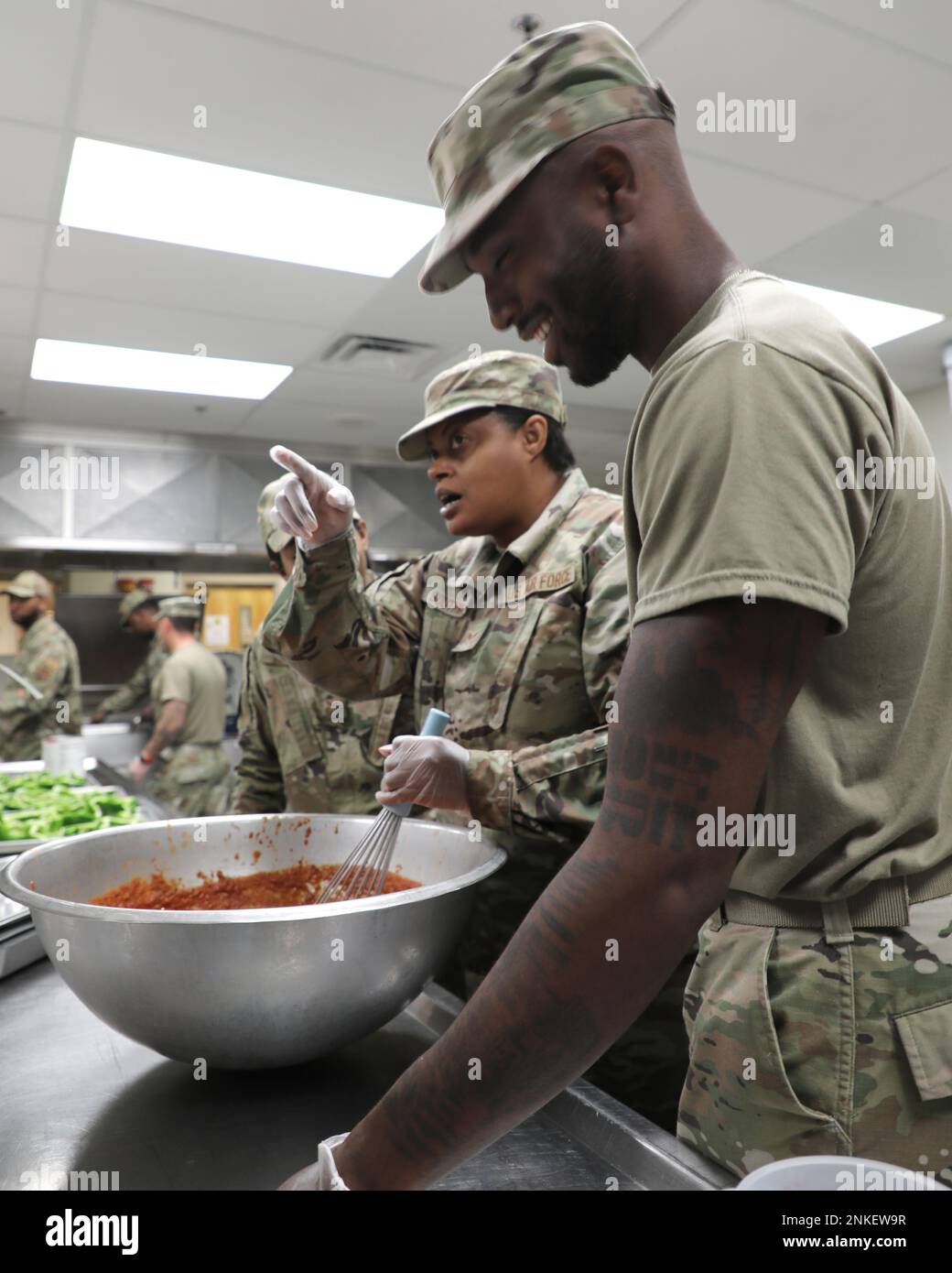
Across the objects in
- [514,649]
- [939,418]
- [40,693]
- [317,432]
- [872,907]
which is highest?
[317,432]

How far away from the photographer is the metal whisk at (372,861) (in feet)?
4.01

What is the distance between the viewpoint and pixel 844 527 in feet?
2.02

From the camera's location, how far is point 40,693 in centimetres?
538

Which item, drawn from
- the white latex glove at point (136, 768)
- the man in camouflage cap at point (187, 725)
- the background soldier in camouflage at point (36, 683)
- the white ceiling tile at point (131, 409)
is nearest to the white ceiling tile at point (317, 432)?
the white ceiling tile at point (131, 409)

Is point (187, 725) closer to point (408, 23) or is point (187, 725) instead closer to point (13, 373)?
point (13, 373)

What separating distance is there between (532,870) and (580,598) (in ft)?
1.55

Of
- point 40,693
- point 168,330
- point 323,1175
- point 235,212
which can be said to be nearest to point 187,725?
point 40,693

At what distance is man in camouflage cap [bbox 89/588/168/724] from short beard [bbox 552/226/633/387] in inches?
229

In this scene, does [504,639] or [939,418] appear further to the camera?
[939,418]

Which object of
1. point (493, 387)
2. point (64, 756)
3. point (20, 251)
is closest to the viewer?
point (493, 387)

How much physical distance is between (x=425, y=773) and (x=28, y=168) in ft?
9.29

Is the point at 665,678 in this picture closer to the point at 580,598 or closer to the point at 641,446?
the point at 641,446

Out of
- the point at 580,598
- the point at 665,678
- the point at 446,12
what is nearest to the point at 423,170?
the point at 446,12

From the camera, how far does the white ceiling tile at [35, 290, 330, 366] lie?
4160mm
